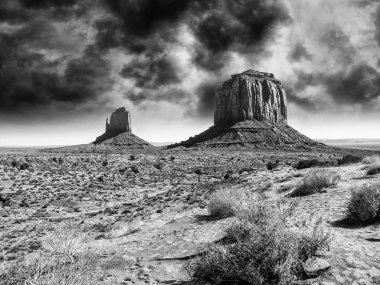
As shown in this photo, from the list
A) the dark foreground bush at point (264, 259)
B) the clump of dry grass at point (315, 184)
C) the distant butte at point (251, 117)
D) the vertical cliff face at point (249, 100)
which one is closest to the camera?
the dark foreground bush at point (264, 259)

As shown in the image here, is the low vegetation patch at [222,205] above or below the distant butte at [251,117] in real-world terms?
below

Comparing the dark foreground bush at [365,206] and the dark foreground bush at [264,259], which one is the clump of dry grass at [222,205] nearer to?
the dark foreground bush at [365,206]

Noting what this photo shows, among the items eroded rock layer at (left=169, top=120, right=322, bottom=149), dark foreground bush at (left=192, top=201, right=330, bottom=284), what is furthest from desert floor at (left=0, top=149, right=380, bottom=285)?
eroded rock layer at (left=169, top=120, right=322, bottom=149)

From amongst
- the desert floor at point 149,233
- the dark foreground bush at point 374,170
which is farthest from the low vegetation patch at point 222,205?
the dark foreground bush at point 374,170

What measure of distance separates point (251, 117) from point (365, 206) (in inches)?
5796

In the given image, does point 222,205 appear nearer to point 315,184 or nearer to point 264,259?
point 315,184

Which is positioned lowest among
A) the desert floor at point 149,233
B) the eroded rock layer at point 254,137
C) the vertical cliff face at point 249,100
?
the desert floor at point 149,233

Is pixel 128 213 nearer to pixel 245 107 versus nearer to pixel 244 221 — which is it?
pixel 244 221

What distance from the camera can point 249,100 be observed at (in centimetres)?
15575

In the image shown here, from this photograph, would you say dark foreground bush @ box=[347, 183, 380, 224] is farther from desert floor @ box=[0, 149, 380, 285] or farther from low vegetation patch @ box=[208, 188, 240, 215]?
low vegetation patch @ box=[208, 188, 240, 215]

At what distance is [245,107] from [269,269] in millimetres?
155276

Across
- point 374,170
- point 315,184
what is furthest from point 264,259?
point 374,170

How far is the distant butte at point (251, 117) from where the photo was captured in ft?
393

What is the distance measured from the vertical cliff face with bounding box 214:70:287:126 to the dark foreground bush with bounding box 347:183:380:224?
145m
